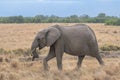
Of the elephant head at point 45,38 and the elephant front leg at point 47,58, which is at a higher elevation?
the elephant head at point 45,38

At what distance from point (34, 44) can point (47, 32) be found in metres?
0.72

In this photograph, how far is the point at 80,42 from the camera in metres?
14.7

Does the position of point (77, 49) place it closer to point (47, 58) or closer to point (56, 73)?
point (47, 58)

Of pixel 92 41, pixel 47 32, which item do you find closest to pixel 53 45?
pixel 47 32

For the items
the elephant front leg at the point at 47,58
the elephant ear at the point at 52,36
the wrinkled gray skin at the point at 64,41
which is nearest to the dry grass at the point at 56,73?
the elephant front leg at the point at 47,58

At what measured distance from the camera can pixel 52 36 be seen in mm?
14164

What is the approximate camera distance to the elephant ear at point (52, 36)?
1413 cm

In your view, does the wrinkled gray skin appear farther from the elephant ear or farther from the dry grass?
the dry grass

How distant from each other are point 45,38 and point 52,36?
32 cm

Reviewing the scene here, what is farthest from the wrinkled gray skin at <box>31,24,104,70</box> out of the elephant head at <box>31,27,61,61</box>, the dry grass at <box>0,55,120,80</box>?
the dry grass at <box>0,55,120,80</box>

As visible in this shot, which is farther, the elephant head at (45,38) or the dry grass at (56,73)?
the elephant head at (45,38)

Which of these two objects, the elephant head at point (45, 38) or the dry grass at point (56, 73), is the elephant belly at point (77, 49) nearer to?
the dry grass at point (56, 73)

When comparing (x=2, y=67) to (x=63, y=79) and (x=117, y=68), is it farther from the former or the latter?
(x=117, y=68)

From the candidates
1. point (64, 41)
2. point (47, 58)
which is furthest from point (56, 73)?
point (64, 41)
